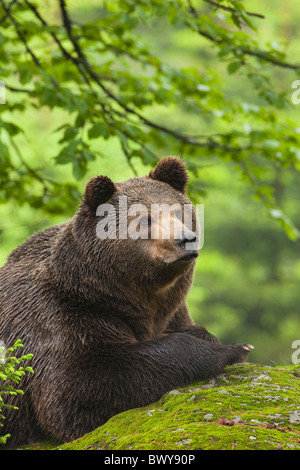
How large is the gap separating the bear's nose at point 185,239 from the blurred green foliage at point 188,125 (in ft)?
7.83

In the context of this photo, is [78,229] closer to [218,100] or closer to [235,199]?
[218,100]

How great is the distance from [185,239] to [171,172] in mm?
998

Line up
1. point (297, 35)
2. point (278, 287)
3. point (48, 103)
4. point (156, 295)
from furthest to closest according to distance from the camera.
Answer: point (297, 35), point (278, 287), point (48, 103), point (156, 295)

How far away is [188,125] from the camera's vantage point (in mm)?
21594

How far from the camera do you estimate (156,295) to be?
4492 mm

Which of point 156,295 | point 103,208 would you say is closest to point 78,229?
point 103,208

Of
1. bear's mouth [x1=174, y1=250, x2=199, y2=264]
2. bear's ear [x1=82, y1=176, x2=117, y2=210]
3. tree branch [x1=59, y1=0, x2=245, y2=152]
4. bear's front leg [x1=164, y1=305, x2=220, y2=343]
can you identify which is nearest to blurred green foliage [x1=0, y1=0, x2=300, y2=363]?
tree branch [x1=59, y1=0, x2=245, y2=152]

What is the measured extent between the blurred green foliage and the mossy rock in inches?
70.3

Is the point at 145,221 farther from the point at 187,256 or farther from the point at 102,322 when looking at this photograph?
the point at 102,322

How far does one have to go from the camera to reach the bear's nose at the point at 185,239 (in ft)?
12.9

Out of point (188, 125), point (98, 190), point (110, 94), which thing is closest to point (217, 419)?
point (98, 190)

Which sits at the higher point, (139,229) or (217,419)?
(139,229)

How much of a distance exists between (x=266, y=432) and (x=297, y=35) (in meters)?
19.0

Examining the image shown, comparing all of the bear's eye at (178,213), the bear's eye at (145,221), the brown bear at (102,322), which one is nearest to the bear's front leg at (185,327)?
the brown bear at (102,322)
